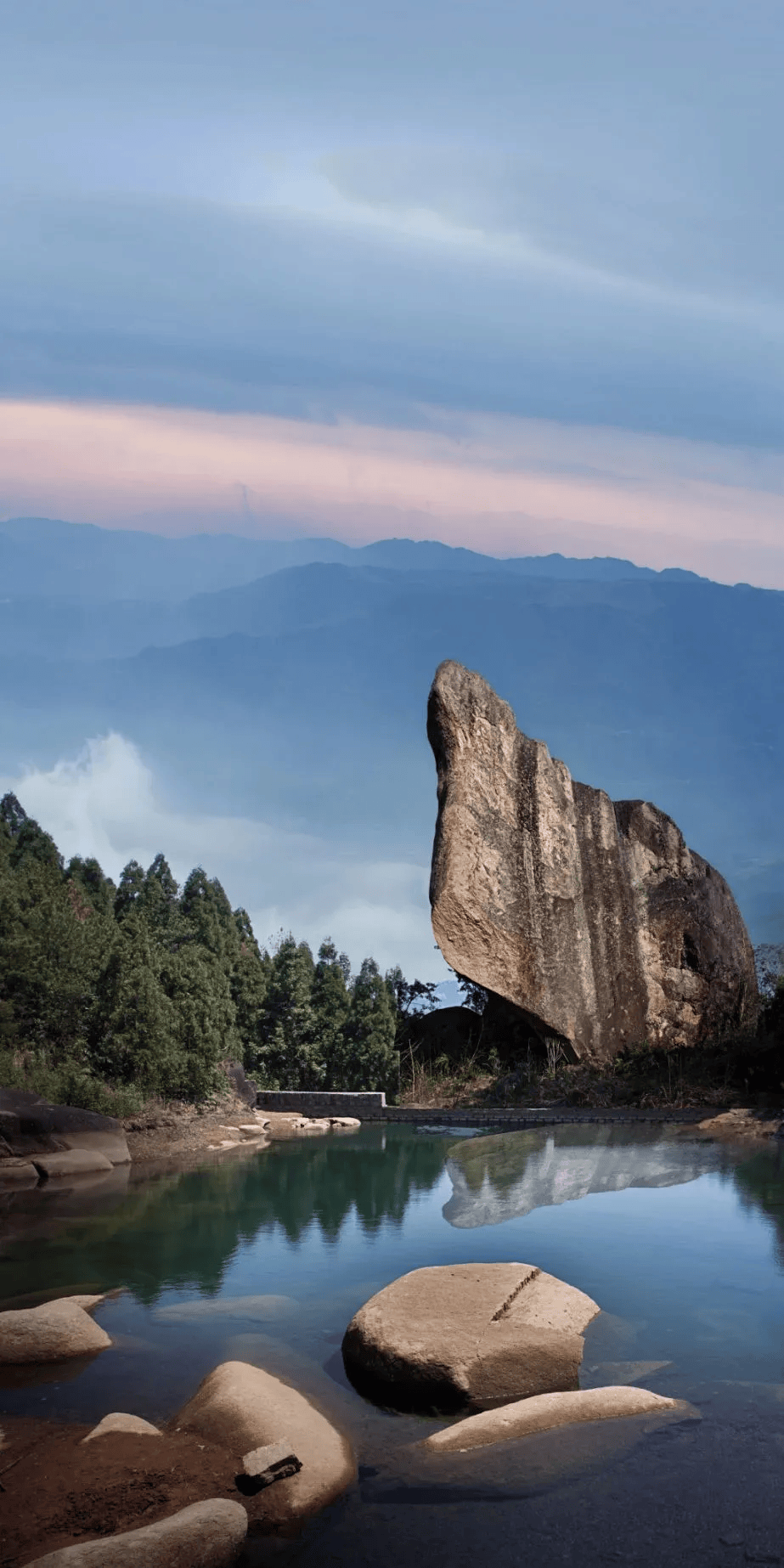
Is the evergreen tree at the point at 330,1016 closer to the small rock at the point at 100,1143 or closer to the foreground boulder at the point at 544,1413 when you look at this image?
the small rock at the point at 100,1143

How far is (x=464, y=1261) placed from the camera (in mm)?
14359

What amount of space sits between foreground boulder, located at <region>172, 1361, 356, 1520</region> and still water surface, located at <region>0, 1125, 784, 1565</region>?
0.18m

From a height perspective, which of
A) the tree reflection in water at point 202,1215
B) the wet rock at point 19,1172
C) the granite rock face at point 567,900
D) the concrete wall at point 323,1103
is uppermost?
the granite rock face at point 567,900

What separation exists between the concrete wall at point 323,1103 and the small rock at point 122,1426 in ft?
60.2

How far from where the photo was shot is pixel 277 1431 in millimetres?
8852

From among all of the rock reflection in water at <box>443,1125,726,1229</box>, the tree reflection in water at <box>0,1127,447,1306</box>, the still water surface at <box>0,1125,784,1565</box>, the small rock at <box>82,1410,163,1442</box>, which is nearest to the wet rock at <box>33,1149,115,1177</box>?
the still water surface at <box>0,1125,784,1565</box>

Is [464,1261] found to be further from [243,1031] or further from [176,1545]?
[243,1031]

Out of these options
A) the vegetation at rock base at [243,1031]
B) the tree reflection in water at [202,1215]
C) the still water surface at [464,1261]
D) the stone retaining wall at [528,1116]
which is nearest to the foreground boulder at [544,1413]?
the still water surface at [464,1261]

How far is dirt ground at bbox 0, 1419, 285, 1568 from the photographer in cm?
759

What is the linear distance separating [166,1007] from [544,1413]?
16126mm

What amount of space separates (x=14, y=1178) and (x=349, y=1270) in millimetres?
6809

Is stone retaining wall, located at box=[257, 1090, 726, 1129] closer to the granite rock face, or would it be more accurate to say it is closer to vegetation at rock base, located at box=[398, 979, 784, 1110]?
vegetation at rock base, located at box=[398, 979, 784, 1110]

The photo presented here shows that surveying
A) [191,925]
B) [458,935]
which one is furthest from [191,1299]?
[191,925]

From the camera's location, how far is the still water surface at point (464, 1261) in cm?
791
